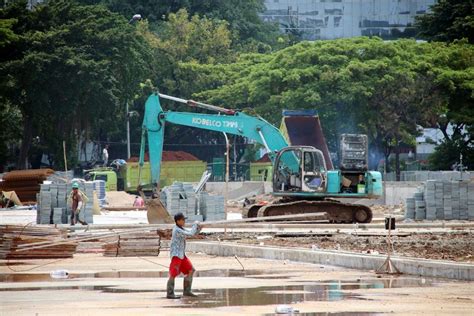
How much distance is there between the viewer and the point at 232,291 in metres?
22.8

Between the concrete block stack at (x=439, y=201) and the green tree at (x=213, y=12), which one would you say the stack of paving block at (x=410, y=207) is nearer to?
the concrete block stack at (x=439, y=201)

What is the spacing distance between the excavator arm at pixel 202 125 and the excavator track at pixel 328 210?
3.01 m

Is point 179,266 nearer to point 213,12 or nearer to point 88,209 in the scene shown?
point 88,209

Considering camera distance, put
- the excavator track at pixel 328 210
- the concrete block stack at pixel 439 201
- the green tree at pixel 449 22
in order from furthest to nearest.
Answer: the green tree at pixel 449 22 < the concrete block stack at pixel 439 201 < the excavator track at pixel 328 210

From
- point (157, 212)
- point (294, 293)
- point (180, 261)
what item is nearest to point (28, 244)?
point (180, 261)

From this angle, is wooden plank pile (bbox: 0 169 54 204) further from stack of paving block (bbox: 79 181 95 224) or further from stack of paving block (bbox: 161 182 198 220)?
stack of paving block (bbox: 161 182 198 220)

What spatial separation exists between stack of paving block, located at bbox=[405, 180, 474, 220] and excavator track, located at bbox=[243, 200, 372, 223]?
129 inches

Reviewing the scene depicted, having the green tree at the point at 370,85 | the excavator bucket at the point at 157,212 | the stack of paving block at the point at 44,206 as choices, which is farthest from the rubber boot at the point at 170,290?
the green tree at the point at 370,85

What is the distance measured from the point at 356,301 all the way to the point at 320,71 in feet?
195

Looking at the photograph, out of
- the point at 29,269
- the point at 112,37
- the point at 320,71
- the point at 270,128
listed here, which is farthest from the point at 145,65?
the point at 29,269

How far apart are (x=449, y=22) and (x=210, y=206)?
48.1 m

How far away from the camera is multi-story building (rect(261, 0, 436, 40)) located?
145 metres

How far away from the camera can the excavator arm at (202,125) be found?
4862cm

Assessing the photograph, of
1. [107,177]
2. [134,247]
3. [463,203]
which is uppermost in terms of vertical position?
[107,177]
